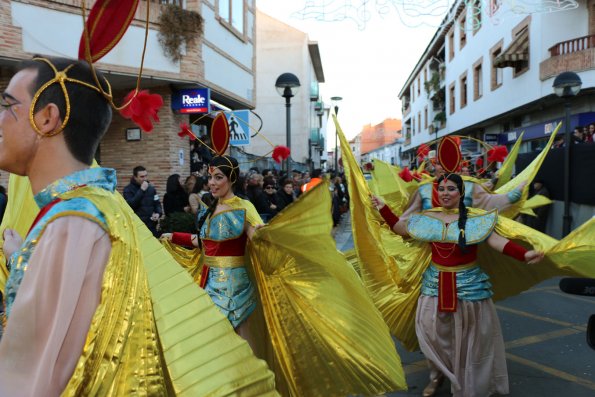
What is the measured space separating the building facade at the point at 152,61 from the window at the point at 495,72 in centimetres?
1113

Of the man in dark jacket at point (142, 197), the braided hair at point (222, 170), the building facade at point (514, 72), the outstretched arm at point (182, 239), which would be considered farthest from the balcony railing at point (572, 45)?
the outstretched arm at point (182, 239)

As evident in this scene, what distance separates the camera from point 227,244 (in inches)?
149

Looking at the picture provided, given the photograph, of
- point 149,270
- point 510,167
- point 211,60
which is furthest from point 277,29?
point 149,270

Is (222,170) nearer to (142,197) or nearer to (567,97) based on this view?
(142,197)

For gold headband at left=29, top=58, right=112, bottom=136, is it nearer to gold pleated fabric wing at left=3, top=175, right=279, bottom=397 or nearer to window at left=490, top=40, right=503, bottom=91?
gold pleated fabric wing at left=3, top=175, right=279, bottom=397

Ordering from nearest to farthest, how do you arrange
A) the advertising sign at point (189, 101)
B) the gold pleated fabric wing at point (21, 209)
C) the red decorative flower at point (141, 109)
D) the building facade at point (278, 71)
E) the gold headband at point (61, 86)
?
the gold headband at point (61, 86)
the red decorative flower at point (141, 109)
the gold pleated fabric wing at point (21, 209)
the advertising sign at point (189, 101)
the building facade at point (278, 71)

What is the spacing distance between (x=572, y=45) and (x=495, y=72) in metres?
6.25

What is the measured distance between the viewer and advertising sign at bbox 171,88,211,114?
1154 centimetres

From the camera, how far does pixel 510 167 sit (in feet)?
24.9

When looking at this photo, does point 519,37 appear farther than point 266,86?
No

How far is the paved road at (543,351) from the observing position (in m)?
4.17

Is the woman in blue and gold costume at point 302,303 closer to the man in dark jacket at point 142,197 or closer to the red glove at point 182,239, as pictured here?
the red glove at point 182,239

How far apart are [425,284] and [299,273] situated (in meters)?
1.48

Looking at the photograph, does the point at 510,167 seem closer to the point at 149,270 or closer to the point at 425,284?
the point at 425,284
